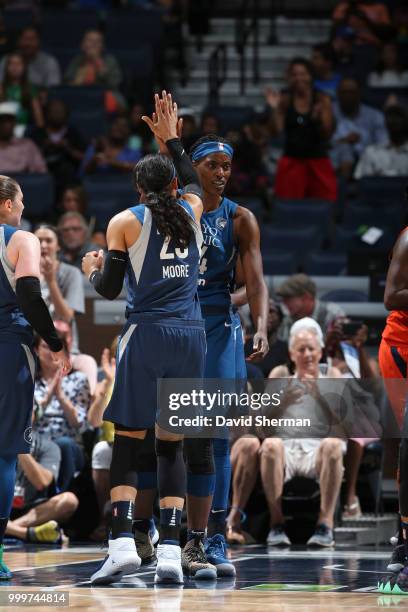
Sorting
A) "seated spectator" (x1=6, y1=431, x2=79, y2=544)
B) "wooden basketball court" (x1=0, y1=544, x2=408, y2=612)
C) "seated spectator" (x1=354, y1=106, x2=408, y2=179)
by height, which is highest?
"seated spectator" (x1=354, y1=106, x2=408, y2=179)

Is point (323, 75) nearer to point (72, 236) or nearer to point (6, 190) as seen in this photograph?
point (72, 236)

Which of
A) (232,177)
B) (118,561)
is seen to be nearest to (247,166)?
(232,177)

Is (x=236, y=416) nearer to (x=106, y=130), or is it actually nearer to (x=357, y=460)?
(x=357, y=460)

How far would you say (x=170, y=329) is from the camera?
17.7 feet

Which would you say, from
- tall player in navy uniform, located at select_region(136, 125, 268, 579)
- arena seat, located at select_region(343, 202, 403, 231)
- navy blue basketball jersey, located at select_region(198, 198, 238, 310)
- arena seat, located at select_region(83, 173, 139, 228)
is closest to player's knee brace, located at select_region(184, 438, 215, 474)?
tall player in navy uniform, located at select_region(136, 125, 268, 579)

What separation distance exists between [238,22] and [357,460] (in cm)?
757

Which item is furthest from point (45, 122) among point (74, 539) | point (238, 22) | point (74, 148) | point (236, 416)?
point (236, 416)

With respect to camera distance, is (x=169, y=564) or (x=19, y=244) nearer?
(x=169, y=564)

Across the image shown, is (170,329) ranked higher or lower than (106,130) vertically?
lower

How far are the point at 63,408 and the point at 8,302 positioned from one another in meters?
2.81

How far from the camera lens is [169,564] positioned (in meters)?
5.25

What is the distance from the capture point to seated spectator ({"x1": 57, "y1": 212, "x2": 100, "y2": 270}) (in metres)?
10.1

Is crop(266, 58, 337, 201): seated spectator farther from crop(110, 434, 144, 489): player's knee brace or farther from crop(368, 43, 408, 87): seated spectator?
crop(110, 434, 144, 489): player's knee brace

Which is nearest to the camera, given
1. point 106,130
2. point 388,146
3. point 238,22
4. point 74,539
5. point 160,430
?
point 160,430
